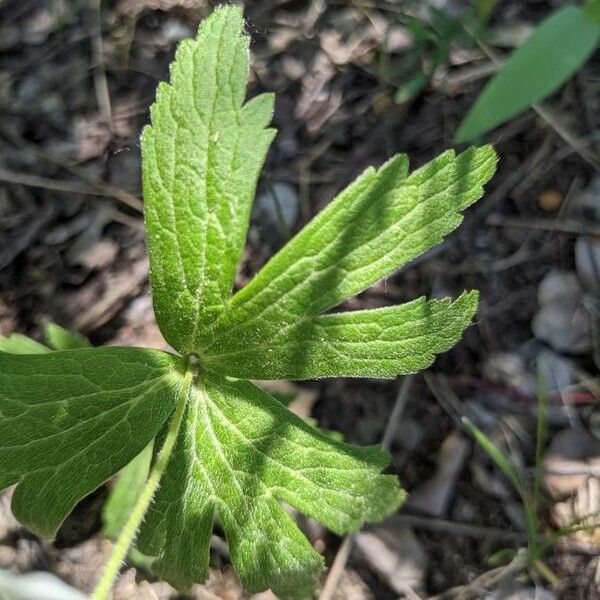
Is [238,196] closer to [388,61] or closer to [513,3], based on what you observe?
[388,61]

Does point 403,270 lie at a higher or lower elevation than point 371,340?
lower

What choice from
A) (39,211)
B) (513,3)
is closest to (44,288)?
(39,211)

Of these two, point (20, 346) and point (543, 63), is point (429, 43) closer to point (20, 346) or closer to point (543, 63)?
point (543, 63)

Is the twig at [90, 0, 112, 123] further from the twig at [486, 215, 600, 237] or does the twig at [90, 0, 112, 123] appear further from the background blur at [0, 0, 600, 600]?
the twig at [486, 215, 600, 237]

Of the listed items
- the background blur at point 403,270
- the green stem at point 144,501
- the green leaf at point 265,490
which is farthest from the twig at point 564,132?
the green stem at point 144,501

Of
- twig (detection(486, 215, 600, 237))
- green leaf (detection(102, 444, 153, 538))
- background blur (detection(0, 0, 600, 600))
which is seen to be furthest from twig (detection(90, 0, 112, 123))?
twig (detection(486, 215, 600, 237))

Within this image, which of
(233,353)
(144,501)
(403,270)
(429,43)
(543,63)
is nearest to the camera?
(144,501)

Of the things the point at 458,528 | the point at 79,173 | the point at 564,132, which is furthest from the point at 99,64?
the point at 458,528
